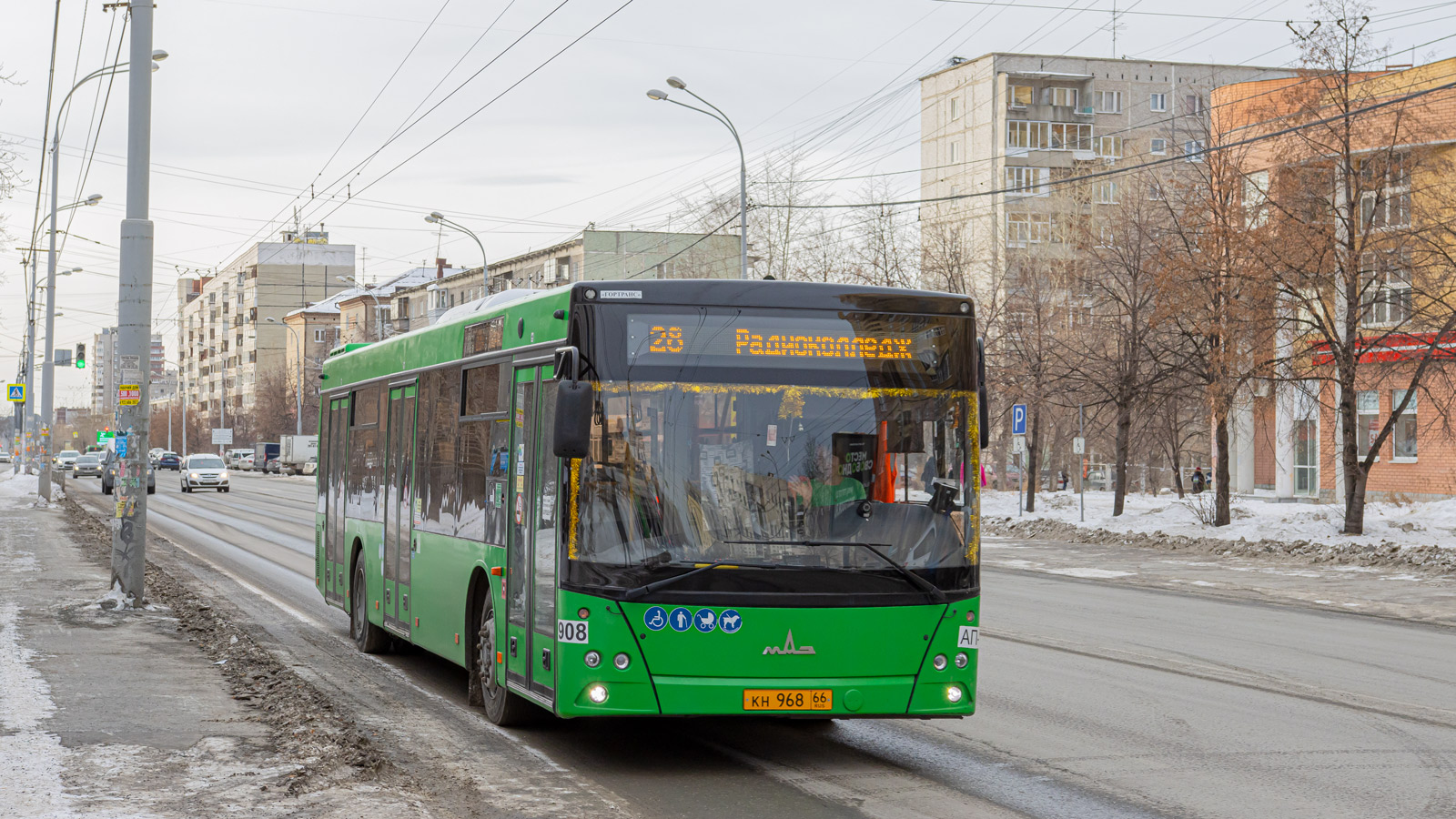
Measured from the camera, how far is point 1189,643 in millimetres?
14438

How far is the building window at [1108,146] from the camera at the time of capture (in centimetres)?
8375

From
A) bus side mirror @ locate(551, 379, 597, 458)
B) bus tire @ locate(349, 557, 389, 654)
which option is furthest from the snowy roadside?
bus side mirror @ locate(551, 379, 597, 458)

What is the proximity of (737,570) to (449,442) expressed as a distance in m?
3.56

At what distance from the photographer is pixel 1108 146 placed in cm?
8488

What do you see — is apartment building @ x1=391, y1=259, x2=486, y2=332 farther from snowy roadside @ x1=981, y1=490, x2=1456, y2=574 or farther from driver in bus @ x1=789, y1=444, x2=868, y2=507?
driver in bus @ x1=789, y1=444, x2=868, y2=507

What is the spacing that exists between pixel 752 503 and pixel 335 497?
785 cm

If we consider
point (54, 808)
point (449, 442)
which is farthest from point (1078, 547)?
point (54, 808)

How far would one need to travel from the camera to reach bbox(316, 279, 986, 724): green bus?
7996mm

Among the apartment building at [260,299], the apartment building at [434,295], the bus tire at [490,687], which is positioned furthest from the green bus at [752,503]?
the apartment building at [260,299]

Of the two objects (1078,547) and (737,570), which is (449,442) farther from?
(1078,547)

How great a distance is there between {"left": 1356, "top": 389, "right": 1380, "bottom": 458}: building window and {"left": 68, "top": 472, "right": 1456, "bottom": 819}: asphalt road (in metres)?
27.3

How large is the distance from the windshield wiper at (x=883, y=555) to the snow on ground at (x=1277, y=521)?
1895 cm

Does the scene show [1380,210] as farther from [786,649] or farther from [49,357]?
[49,357]

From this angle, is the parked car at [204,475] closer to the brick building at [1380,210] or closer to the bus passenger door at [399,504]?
the brick building at [1380,210]
